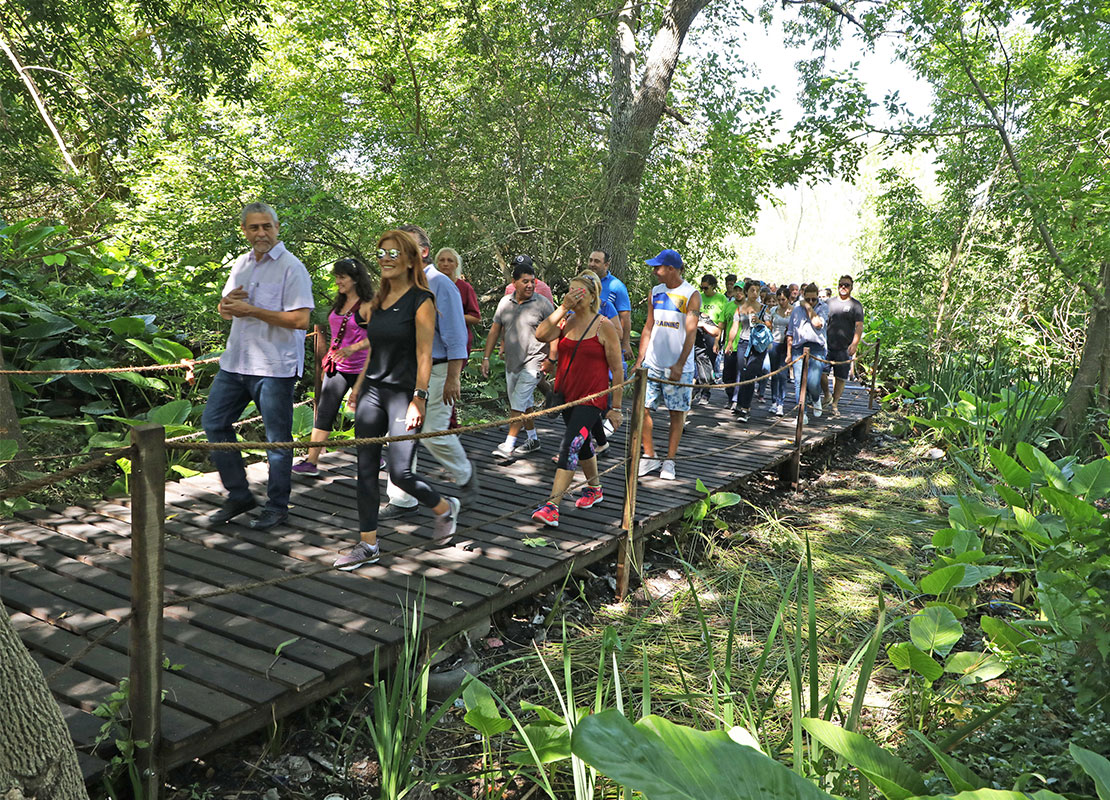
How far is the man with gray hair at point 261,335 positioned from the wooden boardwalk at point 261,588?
67 cm

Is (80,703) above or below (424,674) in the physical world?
below

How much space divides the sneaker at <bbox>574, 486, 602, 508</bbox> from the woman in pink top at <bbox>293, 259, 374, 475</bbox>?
1.81 m

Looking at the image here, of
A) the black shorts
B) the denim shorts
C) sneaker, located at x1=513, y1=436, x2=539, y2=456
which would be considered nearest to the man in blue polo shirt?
the denim shorts

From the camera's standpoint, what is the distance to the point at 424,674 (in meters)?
2.84

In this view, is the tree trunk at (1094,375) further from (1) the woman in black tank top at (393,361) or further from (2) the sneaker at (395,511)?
(1) the woman in black tank top at (393,361)

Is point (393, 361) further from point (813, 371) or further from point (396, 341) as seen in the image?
point (813, 371)

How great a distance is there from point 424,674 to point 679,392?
4153 mm

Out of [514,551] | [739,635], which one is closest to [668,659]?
[739,635]

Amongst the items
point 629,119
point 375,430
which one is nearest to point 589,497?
point 375,430

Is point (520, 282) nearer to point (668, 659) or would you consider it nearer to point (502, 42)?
point (668, 659)

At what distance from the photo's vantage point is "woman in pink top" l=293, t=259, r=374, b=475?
5.65 meters

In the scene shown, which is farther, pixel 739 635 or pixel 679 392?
pixel 679 392

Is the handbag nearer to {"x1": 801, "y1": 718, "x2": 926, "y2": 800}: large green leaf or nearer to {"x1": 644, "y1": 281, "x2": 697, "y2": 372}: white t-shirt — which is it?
{"x1": 644, "y1": 281, "x2": 697, "y2": 372}: white t-shirt

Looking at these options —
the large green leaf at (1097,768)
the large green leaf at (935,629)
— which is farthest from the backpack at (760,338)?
the large green leaf at (1097,768)
